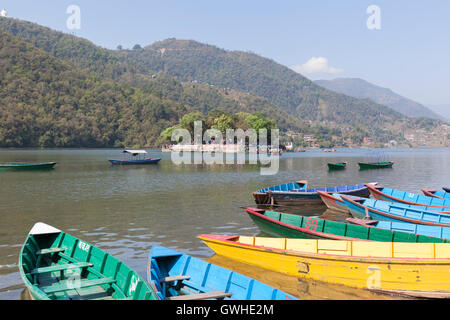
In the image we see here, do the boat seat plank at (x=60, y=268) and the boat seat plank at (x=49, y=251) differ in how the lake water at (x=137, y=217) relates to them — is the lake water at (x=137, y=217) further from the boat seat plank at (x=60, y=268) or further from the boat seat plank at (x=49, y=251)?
the boat seat plank at (x=60, y=268)

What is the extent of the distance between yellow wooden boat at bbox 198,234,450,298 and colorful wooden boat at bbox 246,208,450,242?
6.83ft

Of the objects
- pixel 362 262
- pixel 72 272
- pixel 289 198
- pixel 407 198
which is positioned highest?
pixel 362 262

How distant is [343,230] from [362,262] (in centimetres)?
490

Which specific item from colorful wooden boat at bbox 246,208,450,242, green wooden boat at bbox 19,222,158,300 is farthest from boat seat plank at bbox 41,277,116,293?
colorful wooden boat at bbox 246,208,450,242

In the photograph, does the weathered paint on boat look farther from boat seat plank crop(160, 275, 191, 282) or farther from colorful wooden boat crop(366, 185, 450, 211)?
boat seat plank crop(160, 275, 191, 282)

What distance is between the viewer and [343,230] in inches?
695

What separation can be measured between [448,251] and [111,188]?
3962cm

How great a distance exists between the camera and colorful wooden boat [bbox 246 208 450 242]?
16094 mm

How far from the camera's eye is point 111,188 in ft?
151

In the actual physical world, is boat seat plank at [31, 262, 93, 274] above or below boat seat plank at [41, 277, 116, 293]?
above

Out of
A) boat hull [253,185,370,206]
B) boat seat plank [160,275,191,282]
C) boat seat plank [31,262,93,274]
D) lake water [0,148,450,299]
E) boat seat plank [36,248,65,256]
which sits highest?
boat seat plank [36,248,65,256]

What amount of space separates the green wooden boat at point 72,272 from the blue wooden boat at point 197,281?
2.92ft

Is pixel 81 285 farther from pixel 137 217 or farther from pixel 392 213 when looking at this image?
pixel 392 213

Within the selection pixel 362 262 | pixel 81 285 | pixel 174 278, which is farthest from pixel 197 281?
pixel 362 262
